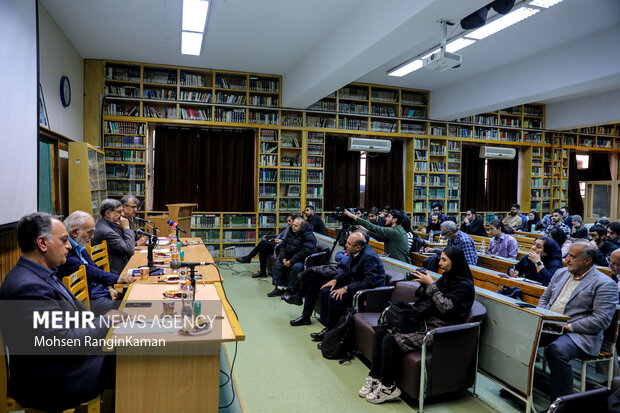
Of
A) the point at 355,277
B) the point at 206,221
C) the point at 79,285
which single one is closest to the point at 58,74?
the point at 206,221

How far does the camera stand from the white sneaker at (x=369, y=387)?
2865 mm

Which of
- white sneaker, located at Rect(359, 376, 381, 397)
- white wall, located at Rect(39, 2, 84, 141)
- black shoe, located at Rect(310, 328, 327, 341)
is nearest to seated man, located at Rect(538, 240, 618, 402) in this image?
white sneaker, located at Rect(359, 376, 381, 397)

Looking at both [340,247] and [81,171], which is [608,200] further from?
[81,171]

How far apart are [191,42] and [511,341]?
564 centimetres

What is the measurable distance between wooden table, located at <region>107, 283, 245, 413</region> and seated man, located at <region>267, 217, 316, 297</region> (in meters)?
3.35

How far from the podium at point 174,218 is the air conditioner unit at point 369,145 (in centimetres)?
387

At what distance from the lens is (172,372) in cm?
192

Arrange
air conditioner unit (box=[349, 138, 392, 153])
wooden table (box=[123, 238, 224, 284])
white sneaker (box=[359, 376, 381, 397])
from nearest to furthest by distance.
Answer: white sneaker (box=[359, 376, 381, 397]), wooden table (box=[123, 238, 224, 284]), air conditioner unit (box=[349, 138, 392, 153])

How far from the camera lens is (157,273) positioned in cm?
318

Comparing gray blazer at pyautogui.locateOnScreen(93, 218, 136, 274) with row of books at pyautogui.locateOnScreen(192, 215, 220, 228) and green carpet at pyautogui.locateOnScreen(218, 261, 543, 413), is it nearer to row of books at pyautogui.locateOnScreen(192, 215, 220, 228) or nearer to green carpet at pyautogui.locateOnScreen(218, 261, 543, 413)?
green carpet at pyautogui.locateOnScreen(218, 261, 543, 413)

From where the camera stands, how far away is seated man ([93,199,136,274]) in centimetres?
401

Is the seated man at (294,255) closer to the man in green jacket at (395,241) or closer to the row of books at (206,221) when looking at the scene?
the man in green jacket at (395,241)

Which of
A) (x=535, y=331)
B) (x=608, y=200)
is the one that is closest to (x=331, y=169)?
(x=535, y=331)

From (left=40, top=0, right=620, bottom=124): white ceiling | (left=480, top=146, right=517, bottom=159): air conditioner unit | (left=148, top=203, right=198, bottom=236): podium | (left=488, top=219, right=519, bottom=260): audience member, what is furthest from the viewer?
(left=480, top=146, right=517, bottom=159): air conditioner unit
